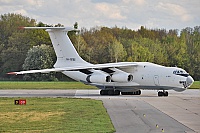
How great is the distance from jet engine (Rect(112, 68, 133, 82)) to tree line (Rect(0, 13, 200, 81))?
37572mm

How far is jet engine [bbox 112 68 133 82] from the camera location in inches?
1561

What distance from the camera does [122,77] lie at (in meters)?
39.7

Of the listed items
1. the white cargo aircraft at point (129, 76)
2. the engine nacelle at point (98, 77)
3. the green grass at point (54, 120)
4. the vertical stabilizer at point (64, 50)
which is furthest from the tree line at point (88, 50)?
the green grass at point (54, 120)

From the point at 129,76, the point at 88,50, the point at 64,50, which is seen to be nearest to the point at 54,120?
the point at 129,76

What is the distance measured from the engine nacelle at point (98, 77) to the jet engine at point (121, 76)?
529mm

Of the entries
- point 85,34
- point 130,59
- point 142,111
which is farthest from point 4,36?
point 142,111

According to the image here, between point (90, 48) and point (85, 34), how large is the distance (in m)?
11.7

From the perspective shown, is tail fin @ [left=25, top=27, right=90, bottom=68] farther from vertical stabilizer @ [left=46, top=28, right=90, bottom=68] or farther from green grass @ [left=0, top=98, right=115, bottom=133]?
green grass @ [left=0, top=98, right=115, bottom=133]

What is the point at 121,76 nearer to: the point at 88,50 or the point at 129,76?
the point at 129,76

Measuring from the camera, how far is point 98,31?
98062mm

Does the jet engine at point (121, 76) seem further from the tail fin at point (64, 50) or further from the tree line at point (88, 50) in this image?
the tree line at point (88, 50)

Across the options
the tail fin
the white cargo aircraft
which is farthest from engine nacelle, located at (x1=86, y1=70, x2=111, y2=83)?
the tail fin

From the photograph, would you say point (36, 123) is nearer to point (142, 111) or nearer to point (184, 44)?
point (142, 111)

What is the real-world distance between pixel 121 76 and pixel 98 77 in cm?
177
